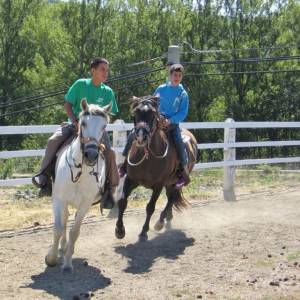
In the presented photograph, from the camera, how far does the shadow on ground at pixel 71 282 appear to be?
17.6 feet

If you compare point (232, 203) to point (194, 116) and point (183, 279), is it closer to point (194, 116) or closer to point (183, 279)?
point (183, 279)

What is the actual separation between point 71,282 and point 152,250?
1.83 m

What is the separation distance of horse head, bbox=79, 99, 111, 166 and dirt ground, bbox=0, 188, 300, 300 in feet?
4.17

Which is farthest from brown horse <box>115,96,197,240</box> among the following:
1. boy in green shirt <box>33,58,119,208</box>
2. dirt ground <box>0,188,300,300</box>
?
boy in green shirt <box>33,58,119,208</box>

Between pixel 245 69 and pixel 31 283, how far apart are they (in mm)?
33176

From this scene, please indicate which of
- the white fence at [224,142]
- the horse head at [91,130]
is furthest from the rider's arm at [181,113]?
the horse head at [91,130]

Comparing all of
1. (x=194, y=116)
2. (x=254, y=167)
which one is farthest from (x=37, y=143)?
(x=254, y=167)

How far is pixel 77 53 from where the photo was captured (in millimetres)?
36969

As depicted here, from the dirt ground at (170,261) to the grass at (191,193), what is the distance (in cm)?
66

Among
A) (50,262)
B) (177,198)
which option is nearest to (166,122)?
(177,198)

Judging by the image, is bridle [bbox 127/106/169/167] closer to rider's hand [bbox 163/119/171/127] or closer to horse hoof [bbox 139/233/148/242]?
rider's hand [bbox 163/119/171/127]

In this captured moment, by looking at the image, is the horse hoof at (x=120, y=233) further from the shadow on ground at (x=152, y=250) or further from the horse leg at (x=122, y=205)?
the shadow on ground at (x=152, y=250)

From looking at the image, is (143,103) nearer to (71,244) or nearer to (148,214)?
(148,214)

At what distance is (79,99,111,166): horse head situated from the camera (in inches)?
215
